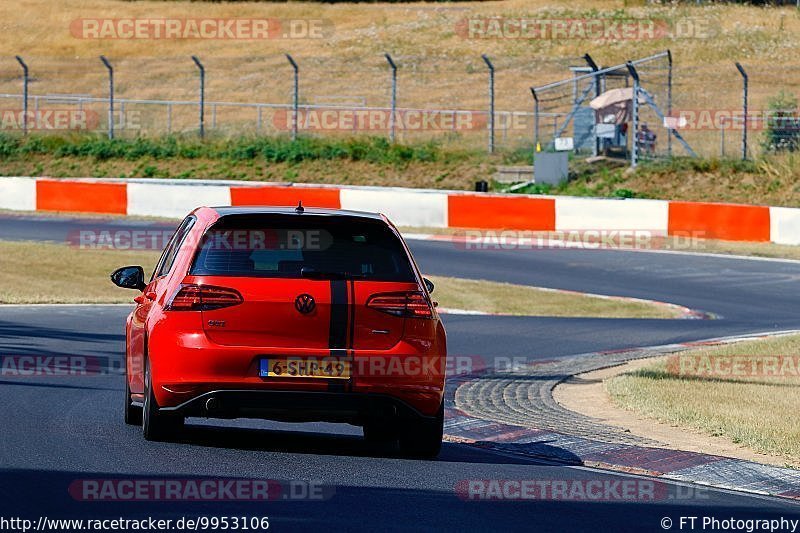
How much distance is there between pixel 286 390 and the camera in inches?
333

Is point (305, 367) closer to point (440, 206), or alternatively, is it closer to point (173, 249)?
point (173, 249)

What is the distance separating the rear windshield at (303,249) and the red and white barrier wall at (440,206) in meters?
20.2

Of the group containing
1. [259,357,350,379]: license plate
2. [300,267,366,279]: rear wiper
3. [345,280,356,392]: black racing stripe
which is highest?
[300,267,366,279]: rear wiper

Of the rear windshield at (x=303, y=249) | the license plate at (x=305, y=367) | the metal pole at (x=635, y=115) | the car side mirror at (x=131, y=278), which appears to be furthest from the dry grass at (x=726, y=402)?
the metal pole at (x=635, y=115)

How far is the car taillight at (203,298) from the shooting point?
8.51 metres

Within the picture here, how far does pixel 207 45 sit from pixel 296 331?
218 ft

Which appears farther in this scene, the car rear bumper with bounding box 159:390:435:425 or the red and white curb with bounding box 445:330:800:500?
the red and white curb with bounding box 445:330:800:500

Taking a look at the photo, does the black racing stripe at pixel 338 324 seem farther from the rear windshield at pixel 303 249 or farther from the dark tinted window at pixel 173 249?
the dark tinted window at pixel 173 249

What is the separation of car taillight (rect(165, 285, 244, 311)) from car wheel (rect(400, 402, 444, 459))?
1364 millimetres

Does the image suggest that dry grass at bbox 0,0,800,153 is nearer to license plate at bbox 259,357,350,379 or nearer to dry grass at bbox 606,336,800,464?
dry grass at bbox 606,336,800,464

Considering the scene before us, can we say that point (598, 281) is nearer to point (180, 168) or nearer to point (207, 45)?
point (180, 168)

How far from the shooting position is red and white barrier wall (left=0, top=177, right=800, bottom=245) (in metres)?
28.6

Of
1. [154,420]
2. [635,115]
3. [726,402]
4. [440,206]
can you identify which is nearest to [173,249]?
[154,420]

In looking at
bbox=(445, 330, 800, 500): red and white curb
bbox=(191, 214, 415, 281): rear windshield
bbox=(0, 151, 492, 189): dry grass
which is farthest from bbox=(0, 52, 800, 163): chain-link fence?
bbox=(191, 214, 415, 281): rear windshield
